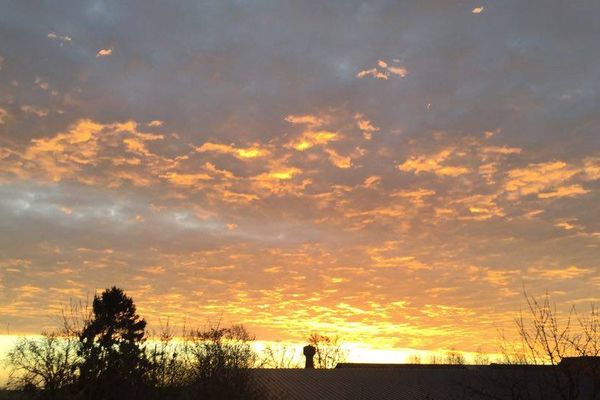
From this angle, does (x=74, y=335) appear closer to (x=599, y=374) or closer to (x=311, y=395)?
(x=311, y=395)

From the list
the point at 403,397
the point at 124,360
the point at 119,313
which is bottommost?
the point at 403,397

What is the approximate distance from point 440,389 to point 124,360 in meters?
21.2

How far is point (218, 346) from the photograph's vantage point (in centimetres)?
4322

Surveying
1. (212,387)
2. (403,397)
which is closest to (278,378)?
(403,397)

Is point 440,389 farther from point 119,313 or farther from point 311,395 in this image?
point 119,313

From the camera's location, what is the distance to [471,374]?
38250 mm

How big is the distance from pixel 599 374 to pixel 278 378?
28.2 m

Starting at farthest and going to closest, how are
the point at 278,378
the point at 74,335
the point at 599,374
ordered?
the point at 74,335 < the point at 278,378 < the point at 599,374

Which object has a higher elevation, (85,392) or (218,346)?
(218,346)

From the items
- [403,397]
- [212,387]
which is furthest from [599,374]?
[403,397]

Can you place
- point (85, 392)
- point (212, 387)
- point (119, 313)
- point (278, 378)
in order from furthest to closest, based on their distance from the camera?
point (119, 313) < point (278, 378) < point (212, 387) < point (85, 392)

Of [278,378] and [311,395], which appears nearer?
[311,395]

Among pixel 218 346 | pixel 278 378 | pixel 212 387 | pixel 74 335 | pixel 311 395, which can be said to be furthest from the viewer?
pixel 74 335

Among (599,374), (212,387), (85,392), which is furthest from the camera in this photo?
(212,387)
